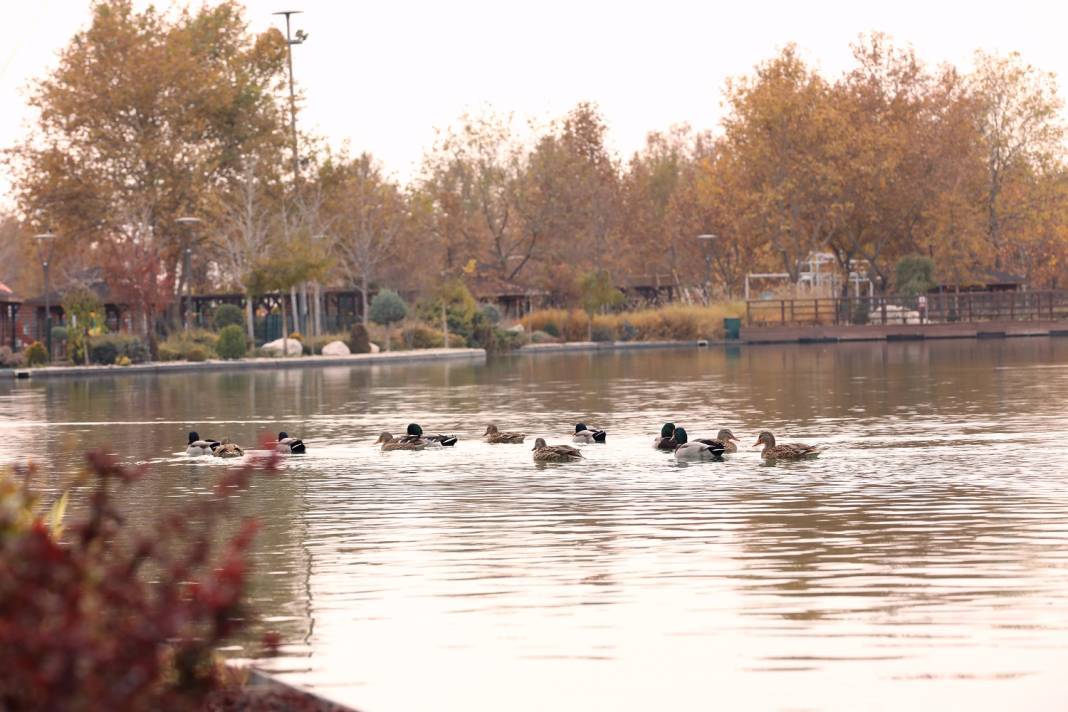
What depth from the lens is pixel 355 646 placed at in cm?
967

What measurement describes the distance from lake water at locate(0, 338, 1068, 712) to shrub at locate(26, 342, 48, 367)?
3472 centimetres

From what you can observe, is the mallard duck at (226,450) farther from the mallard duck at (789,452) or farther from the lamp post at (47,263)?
the lamp post at (47,263)

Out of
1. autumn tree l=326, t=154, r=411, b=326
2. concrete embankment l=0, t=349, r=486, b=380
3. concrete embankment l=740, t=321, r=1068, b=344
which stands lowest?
concrete embankment l=0, t=349, r=486, b=380

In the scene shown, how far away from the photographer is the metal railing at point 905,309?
294 feet

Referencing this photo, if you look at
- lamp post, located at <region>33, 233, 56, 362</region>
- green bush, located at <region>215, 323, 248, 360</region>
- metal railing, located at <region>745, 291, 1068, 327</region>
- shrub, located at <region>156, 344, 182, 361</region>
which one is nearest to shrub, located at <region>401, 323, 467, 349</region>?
green bush, located at <region>215, 323, 248, 360</region>

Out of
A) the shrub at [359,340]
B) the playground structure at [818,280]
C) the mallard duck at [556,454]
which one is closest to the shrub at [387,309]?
the shrub at [359,340]

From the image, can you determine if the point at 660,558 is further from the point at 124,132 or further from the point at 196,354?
the point at 124,132

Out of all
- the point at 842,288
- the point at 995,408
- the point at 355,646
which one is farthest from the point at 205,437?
the point at 842,288

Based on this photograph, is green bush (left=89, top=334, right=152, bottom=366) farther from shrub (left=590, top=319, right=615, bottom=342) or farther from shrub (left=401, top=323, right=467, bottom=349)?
shrub (left=590, top=319, right=615, bottom=342)

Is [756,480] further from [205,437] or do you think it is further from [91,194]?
[91,194]

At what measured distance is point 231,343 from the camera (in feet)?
221

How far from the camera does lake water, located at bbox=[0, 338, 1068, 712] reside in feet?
28.5

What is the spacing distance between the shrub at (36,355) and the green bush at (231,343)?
267 inches

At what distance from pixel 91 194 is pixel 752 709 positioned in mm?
81971
